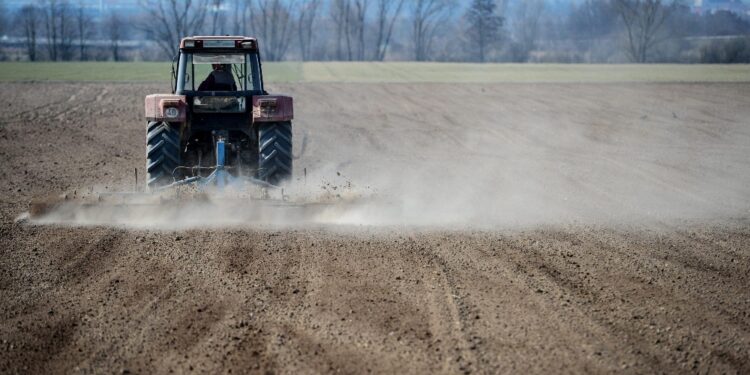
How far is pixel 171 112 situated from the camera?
9.55 meters

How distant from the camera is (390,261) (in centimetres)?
760

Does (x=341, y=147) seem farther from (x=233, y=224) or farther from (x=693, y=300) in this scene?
(x=693, y=300)

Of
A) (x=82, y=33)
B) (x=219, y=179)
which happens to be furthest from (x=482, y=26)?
(x=219, y=179)

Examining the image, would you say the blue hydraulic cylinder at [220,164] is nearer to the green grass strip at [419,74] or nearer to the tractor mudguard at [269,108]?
the tractor mudguard at [269,108]

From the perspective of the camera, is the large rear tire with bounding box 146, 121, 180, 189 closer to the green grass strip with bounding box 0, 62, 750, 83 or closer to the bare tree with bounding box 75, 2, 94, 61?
the green grass strip with bounding box 0, 62, 750, 83

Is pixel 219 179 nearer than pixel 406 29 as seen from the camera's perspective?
Yes

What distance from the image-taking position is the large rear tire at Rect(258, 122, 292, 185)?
995 cm

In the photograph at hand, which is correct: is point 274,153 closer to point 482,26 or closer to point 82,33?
point 82,33

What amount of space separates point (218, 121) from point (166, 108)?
35.2 inches

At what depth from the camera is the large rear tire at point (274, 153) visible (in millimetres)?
9945

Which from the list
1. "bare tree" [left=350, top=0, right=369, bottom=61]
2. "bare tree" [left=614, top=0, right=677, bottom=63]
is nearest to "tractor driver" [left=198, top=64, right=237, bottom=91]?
"bare tree" [left=614, top=0, right=677, bottom=63]

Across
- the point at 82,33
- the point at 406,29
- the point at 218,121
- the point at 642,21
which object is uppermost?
the point at 406,29

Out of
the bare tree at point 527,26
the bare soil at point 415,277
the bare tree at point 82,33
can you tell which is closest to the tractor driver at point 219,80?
the bare soil at point 415,277

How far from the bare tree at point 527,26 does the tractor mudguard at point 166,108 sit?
6762 centimetres
